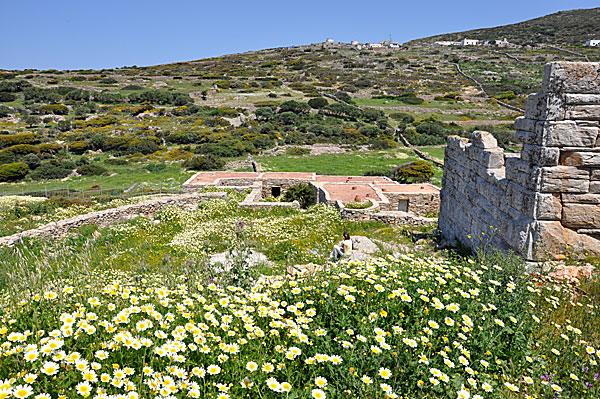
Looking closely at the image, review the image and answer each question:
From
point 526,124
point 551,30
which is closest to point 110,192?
point 526,124

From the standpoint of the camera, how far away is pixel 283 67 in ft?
340

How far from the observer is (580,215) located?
639cm

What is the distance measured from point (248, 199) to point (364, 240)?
9.13 metres

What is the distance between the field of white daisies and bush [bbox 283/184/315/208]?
17.1 m

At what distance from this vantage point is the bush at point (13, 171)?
109ft

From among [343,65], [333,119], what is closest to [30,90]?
[333,119]

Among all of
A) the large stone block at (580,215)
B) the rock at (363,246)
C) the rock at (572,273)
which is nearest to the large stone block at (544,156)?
the large stone block at (580,215)

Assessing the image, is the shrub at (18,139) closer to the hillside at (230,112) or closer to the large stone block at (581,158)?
the hillside at (230,112)

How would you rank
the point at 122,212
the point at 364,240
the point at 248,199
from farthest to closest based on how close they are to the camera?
1. the point at 248,199
2. the point at 122,212
3. the point at 364,240

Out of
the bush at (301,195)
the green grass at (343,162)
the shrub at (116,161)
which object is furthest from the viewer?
the shrub at (116,161)

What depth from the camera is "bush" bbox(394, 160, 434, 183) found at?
29062mm

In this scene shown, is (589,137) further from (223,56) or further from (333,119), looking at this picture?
(223,56)

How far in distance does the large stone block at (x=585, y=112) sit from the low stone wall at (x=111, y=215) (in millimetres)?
15601

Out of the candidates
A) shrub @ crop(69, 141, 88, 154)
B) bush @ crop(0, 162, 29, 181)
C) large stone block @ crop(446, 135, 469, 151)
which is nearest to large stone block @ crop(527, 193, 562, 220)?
large stone block @ crop(446, 135, 469, 151)
